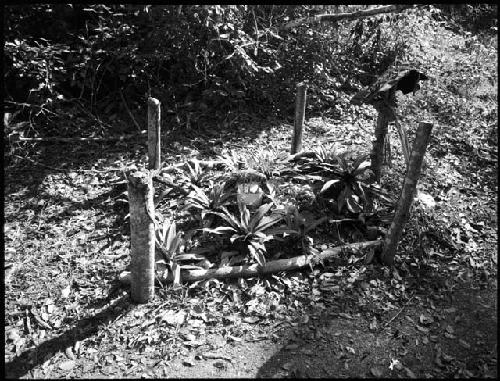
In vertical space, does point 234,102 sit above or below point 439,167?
above

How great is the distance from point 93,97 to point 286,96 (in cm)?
368

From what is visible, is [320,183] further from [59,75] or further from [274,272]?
[59,75]

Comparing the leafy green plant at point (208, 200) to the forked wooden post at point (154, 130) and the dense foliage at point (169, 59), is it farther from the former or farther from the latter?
the dense foliage at point (169, 59)

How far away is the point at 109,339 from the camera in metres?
3.85

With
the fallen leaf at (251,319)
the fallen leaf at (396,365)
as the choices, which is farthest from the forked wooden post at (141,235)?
the fallen leaf at (396,365)

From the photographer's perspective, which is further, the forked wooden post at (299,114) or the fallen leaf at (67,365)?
the forked wooden post at (299,114)

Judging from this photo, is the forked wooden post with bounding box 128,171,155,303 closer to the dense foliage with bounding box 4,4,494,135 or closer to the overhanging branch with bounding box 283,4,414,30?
the dense foliage with bounding box 4,4,494,135

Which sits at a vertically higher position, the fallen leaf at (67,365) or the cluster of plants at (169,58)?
the cluster of plants at (169,58)

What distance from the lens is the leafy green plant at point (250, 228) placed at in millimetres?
4812

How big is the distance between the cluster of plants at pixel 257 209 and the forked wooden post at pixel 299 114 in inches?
10.7

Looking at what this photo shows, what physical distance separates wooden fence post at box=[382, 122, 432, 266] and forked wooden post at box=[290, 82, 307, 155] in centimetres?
240

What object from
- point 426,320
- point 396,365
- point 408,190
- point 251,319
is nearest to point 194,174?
point 251,319

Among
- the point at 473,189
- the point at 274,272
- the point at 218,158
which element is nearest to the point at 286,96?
the point at 218,158

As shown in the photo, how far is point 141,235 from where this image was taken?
155 inches
